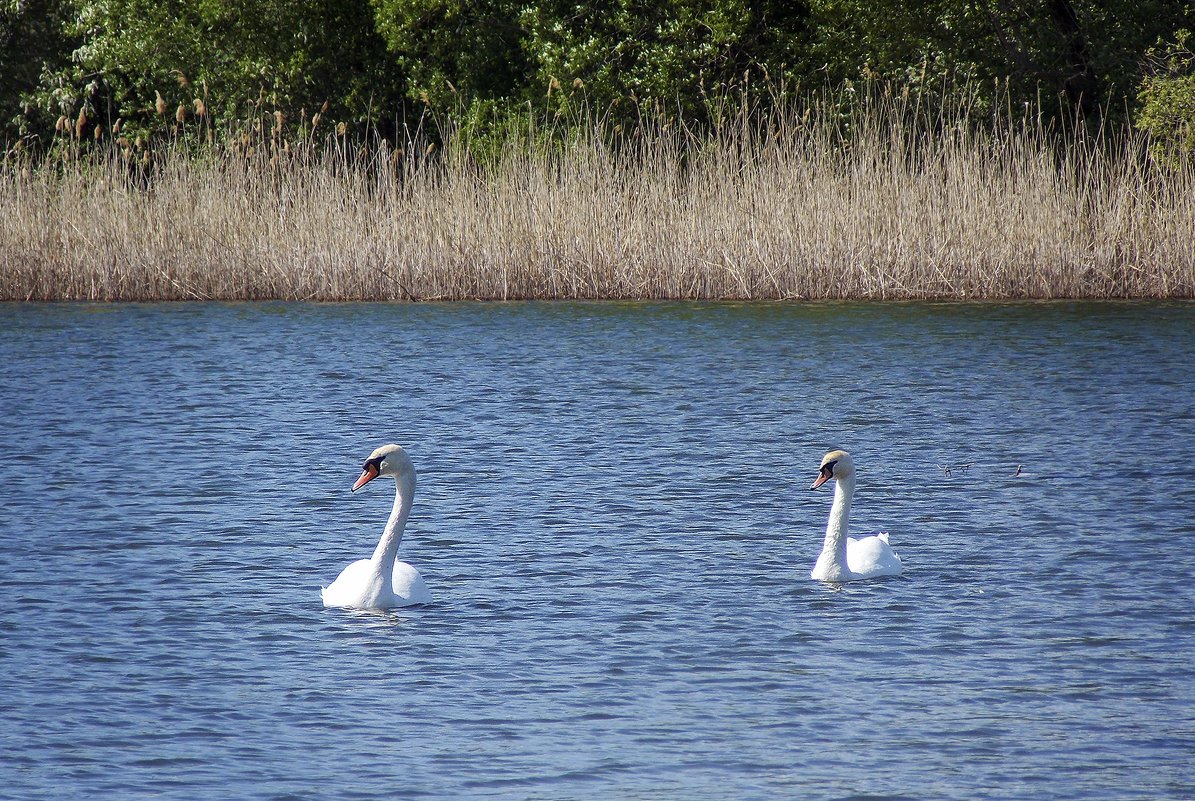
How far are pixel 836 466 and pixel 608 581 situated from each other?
130 cm

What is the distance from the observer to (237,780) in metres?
5.34

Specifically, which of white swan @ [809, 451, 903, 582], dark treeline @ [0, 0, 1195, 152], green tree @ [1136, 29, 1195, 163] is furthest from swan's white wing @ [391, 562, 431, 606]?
dark treeline @ [0, 0, 1195, 152]

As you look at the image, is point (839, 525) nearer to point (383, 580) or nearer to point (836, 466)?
point (836, 466)

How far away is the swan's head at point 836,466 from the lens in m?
8.13

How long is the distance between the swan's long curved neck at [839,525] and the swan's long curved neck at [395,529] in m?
1.96

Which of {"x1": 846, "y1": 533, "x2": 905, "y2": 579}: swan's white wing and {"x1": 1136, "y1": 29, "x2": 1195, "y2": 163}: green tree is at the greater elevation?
{"x1": 1136, "y1": 29, "x2": 1195, "y2": 163}: green tree

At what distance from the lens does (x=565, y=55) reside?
947 inches

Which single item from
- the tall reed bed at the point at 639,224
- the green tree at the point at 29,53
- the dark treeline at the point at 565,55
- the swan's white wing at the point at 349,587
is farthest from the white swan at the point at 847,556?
the green tree at the point at 29,53

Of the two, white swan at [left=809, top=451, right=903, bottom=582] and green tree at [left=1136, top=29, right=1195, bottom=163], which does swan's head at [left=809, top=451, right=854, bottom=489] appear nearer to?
white swan at [left=809, top=451, right=903, bottom=582]

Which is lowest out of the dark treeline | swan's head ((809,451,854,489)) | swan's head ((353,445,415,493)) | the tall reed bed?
swan's head ((809,451,854,489))

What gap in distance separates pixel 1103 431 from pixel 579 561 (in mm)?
5112

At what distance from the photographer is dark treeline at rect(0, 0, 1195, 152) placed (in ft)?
75.2

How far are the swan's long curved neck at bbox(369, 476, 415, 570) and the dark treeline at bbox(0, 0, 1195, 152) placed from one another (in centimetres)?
1384

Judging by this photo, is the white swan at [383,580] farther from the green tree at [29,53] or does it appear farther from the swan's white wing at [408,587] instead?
the green tree at [29,53]
